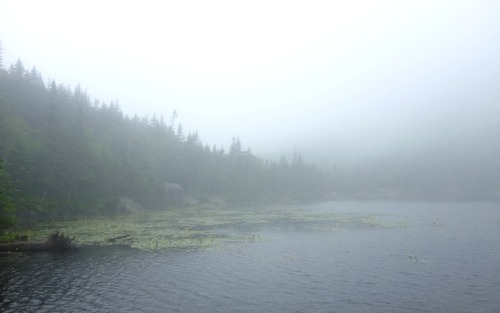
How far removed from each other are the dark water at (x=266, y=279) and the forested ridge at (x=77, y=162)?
1855 cm

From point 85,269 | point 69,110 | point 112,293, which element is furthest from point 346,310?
point 69,110

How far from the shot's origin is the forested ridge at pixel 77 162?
74938 mm

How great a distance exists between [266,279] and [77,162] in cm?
7096

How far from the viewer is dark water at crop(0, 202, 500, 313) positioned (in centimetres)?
2544

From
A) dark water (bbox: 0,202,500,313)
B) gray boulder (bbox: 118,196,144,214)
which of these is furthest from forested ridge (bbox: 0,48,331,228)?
dark water (bbox: 0,202,500,313)

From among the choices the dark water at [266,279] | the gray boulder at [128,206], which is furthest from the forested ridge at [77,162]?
the dark water at [266,279]

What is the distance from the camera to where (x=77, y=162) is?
85625 mm

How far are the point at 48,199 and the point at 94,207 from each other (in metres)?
10.7

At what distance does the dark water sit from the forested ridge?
18.5m

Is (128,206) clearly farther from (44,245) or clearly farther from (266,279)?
(266,279)

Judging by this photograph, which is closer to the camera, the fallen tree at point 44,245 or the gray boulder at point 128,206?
the fallen tree at point 44,245

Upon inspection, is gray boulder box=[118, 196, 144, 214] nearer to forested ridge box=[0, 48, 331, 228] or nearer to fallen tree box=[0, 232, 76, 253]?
forested ridge box=[0, 48, 331, 228]

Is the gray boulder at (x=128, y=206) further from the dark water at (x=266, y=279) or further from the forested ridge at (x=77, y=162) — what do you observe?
the dark water at (x=266, y=279)

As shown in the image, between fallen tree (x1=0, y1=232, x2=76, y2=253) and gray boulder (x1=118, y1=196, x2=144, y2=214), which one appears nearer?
fallen tree (x1=0, y1=232, x2=76, y2=253)
